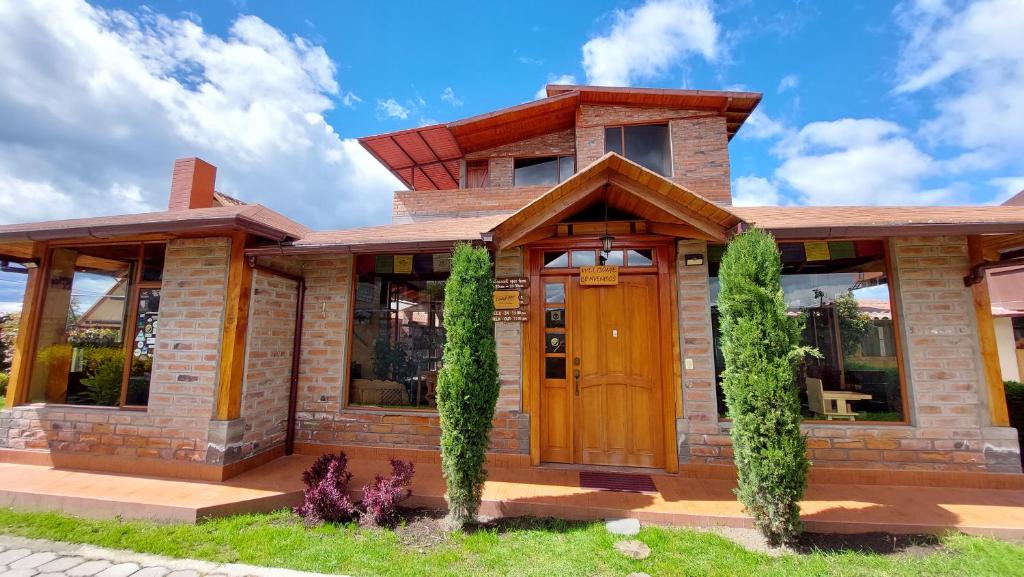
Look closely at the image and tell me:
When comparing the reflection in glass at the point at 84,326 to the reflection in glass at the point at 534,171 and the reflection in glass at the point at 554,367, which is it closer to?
the reflection in glass at the point at 554,367

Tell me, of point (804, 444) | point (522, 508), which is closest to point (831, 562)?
point (804, 444)

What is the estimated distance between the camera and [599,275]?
5.32m

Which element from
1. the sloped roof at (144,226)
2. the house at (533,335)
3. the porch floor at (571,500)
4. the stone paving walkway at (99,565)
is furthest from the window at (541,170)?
the stone paving walkway at (99,565)

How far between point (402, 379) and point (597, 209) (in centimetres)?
375

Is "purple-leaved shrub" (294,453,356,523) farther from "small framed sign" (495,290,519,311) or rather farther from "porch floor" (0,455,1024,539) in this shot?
"small framed sign" (495,290,519,311)

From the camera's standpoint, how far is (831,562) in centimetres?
309

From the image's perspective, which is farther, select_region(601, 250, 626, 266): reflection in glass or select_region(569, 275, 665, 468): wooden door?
select_region(601, 250, 626, 266): reflection in glass

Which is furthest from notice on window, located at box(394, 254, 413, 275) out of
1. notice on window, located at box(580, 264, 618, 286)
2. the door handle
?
the door handle

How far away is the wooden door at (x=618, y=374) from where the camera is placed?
16.9ft

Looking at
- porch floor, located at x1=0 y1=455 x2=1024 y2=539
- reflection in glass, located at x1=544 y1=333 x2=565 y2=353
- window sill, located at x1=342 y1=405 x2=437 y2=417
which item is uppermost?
reflection in glass, located at x1=544 y1=333 x2=565 y2=353

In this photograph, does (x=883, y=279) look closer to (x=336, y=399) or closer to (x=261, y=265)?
(x=336, y=399)

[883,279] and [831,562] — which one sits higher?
[883,279]

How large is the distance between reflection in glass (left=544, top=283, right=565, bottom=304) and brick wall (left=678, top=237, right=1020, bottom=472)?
159cm

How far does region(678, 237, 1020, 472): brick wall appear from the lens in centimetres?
457
